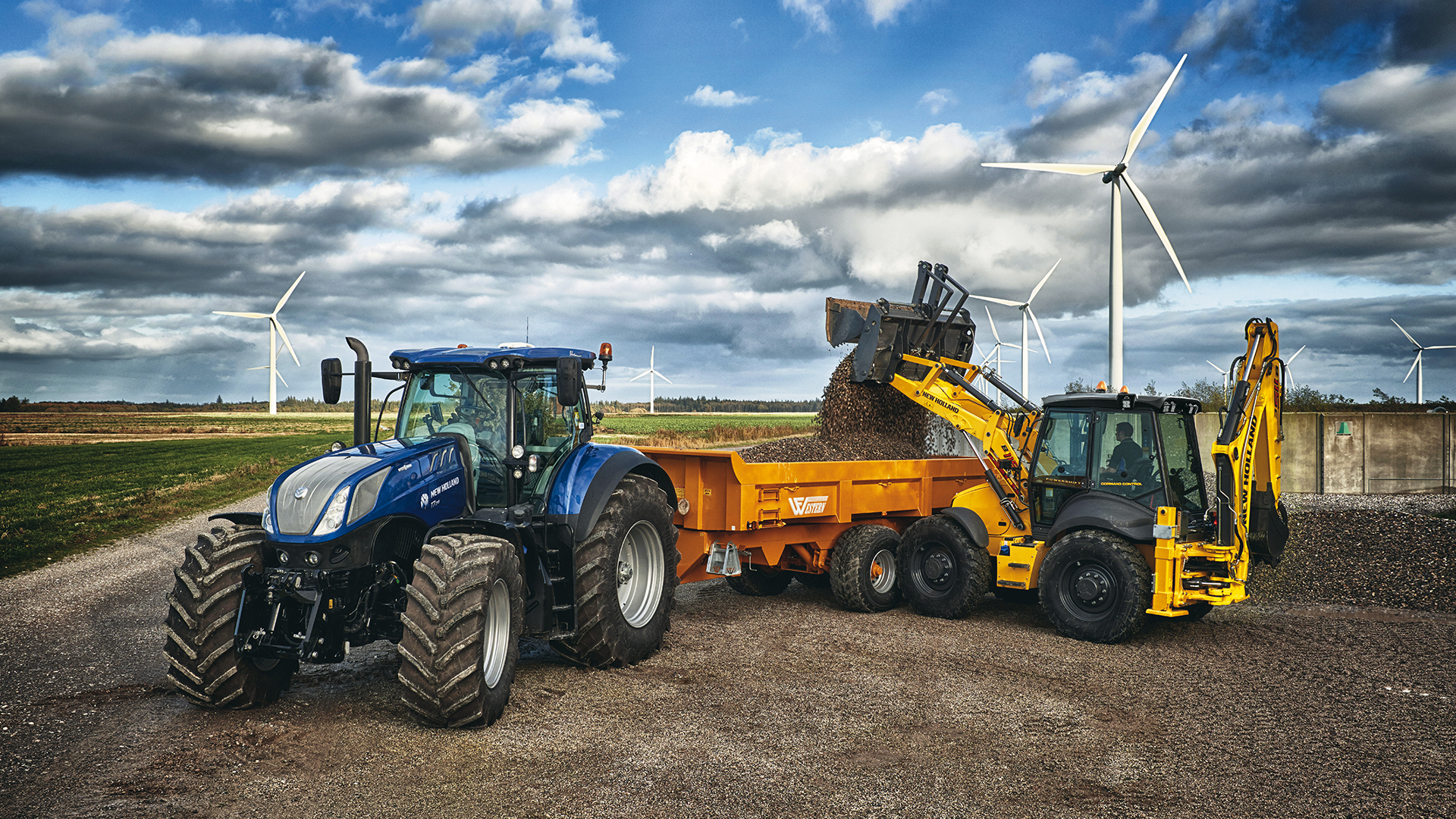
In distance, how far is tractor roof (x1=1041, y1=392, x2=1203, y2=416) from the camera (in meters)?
8.91

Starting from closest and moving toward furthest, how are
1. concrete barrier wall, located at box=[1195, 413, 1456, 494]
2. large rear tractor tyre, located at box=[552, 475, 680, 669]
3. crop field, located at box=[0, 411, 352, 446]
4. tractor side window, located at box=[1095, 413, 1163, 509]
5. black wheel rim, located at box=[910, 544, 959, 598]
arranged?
large rear tractor tyre, located at box=[552, 475, 680, 669]
tractor side window, located at box=[1095, 413, 1163, 509]
black wheel rim, located at box=[910, 544, 959, 598]
concrete barrier wall, located at box=[1195, 413, 1456, 494]
crop field, located at box=[0, 411, 352, 446]

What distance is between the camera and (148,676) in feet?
24.3

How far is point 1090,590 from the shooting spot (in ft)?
28.5

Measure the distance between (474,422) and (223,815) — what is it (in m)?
3.10

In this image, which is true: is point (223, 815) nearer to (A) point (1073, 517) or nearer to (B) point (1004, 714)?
(B) point (1004, 714)

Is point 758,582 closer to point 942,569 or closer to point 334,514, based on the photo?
point 942,569

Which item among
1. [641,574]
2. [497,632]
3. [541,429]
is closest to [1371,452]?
[641,574]

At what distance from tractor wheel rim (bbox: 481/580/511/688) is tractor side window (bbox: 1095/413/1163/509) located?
5907mm

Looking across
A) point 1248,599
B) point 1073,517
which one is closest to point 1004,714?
point 1073,517

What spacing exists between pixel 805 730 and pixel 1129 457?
4.74 meters

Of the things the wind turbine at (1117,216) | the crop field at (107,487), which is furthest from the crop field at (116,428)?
the wind turbine at (1117,216)

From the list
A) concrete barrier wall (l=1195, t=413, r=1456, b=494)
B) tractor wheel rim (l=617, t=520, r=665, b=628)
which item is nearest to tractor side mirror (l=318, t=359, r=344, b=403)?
tractor wheel rim (l=617, t=520, r=665, b=628)

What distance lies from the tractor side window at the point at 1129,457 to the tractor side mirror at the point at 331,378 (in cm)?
691

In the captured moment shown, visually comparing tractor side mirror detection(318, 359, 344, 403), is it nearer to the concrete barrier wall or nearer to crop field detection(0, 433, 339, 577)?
crop field detection(0, 433, 339, 577)
